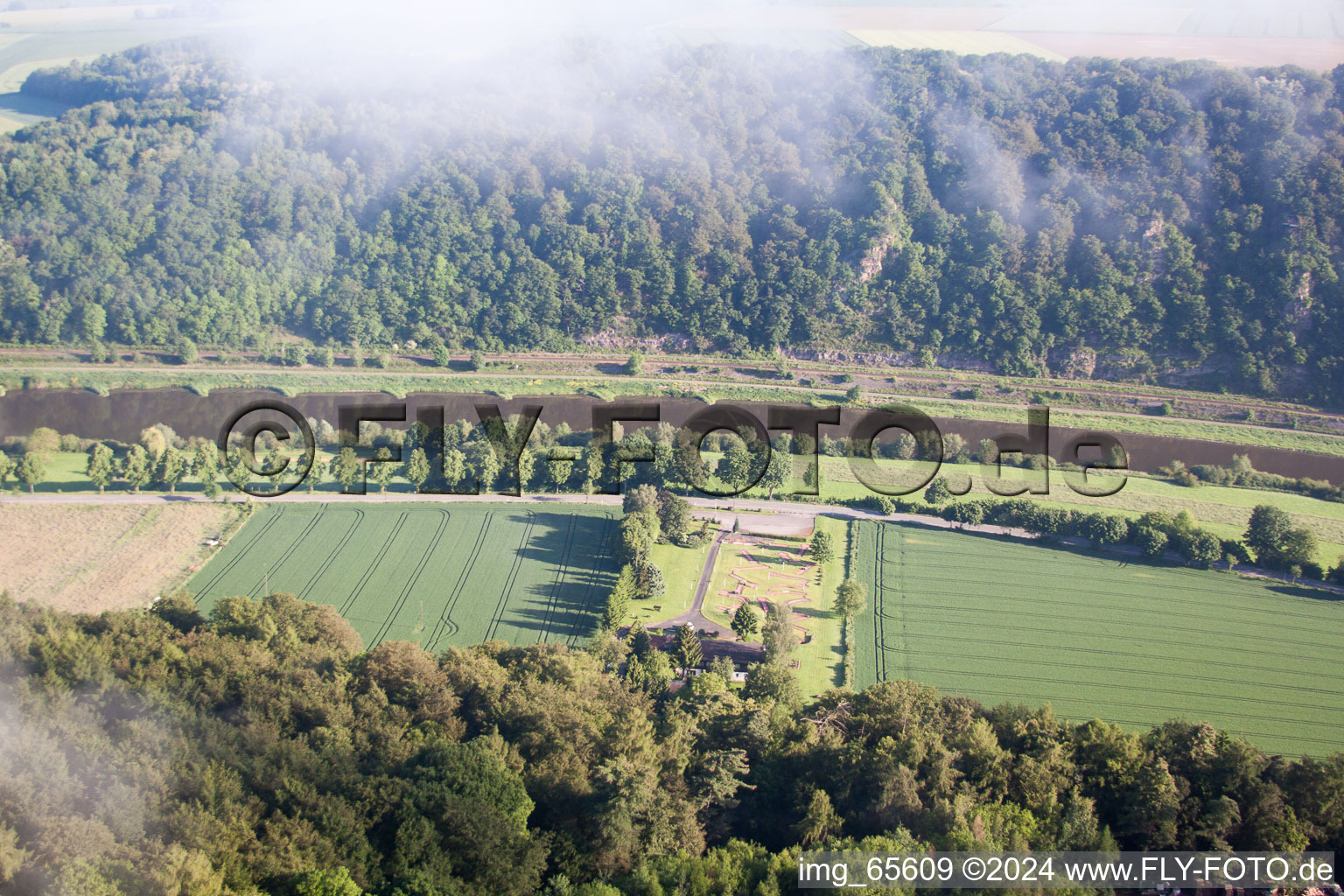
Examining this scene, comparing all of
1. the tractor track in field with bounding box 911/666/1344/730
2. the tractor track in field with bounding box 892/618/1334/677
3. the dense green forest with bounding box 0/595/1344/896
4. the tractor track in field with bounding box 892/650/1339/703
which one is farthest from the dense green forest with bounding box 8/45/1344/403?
the dense green forest with bounding box 0/595/1344/896

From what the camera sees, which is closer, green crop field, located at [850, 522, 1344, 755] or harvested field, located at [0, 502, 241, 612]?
green crop field, located at [850, 522, 1344, 755]

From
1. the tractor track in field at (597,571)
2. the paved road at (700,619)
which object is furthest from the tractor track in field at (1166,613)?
the tractor track in field at (597,571)

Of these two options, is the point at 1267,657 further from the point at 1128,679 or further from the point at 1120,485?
the point at 1120,485

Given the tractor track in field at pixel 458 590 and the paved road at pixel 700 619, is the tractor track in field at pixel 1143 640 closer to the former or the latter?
the paved road at pixel 700 619

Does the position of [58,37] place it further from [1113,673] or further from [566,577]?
[1113,673]

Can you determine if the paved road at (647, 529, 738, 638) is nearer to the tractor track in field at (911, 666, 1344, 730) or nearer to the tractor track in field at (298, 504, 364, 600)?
the tractor track in field at (911, 666, 1344, 730)

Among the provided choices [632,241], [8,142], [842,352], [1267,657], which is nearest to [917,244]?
[842,352]
